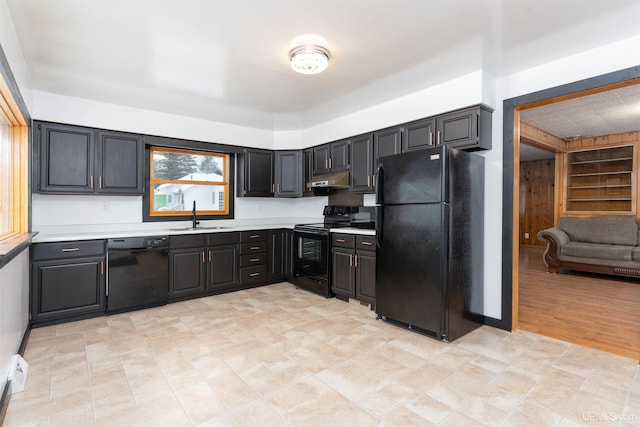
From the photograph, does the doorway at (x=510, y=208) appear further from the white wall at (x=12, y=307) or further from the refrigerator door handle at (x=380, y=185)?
the white wall at (x=12, y=307)

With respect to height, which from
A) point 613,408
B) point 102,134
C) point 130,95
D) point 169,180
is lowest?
point 613,408

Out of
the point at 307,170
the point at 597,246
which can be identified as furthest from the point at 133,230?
the point at 597,246

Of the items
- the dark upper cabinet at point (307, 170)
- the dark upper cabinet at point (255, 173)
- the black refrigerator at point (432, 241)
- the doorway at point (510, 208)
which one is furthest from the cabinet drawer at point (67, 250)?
the doorway at point (510, 208)

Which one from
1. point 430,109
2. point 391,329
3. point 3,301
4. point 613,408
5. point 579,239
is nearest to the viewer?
point 613,408

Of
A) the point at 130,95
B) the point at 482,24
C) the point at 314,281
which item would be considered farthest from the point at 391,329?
the point at 130,95

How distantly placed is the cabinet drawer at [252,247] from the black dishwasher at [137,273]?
101cm

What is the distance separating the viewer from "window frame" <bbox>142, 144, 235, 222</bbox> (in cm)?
433

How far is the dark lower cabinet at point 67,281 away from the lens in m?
3.20

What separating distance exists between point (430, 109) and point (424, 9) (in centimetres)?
139

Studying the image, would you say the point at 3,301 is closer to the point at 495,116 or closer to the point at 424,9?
the point at 424,9

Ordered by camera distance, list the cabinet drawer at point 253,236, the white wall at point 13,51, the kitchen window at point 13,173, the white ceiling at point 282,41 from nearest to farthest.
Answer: the white wall at point 13,51
the white ceiling at point 282,41
the kitchen window at point 13,173
the cabinet drawer at point 253,236

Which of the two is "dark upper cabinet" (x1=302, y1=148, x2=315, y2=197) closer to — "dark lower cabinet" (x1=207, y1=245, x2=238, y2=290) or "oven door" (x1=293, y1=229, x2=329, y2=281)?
"oven door" (x1=293, y1=229, x2=329, y2=281)

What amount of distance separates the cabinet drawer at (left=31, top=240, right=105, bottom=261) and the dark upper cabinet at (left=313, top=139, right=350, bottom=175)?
9.36 ft

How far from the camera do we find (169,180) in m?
4.54
